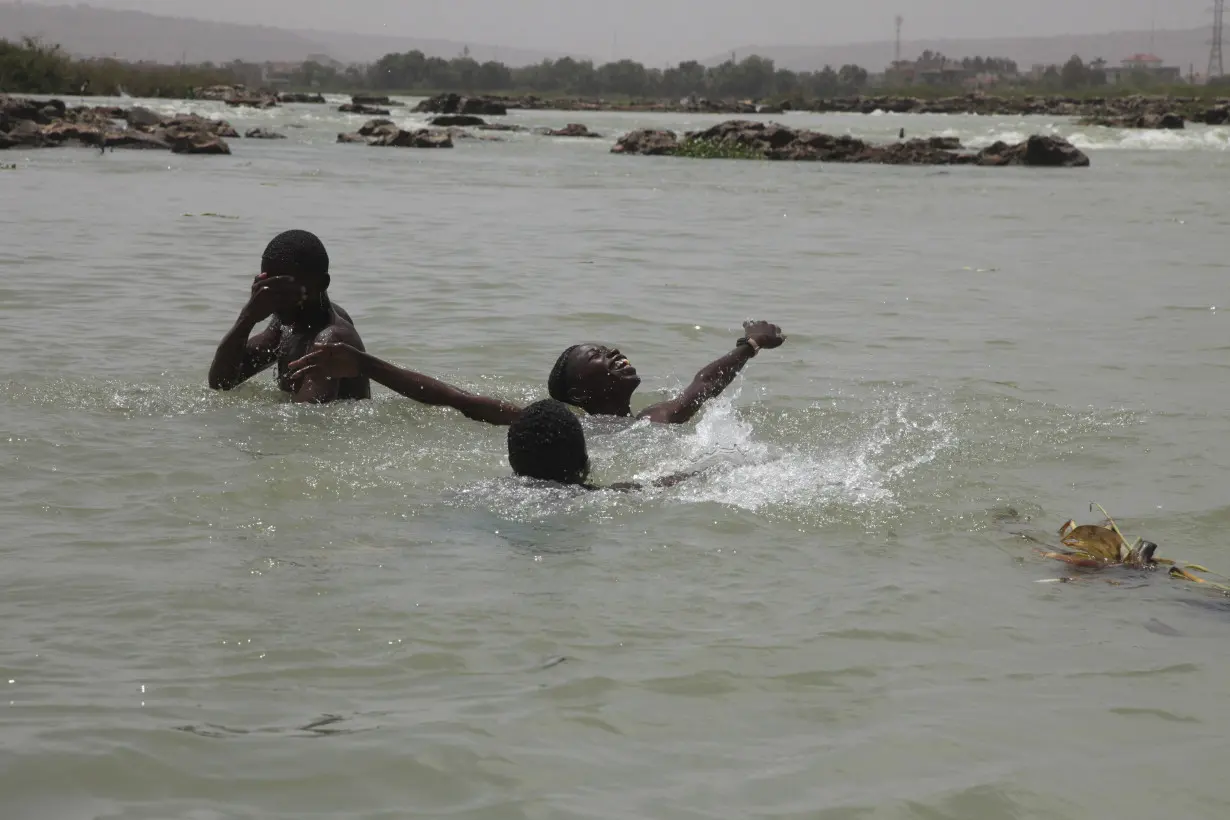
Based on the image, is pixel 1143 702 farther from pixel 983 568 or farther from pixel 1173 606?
pixel 983 568

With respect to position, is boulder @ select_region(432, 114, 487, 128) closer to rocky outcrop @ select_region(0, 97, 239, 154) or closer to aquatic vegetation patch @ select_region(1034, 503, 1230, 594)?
rocky outcrop @ select_region(0, 97, 239, 154)

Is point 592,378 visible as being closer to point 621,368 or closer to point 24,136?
point 621,368

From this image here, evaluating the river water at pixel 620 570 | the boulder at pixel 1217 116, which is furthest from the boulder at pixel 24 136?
the boulder at pixel 1217 116

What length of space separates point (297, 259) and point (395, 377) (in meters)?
0.81

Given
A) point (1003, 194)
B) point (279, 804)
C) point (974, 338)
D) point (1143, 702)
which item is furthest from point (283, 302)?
point (1003, 194)

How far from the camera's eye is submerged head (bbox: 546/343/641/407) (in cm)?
679

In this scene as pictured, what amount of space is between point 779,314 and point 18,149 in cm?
2104

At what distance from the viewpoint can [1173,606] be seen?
4.52 meters

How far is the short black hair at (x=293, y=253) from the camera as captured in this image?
6.74 m

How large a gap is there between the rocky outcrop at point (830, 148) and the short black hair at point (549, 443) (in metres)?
29.7

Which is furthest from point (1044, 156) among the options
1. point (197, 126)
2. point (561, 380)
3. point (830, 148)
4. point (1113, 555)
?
point (1113, 555)

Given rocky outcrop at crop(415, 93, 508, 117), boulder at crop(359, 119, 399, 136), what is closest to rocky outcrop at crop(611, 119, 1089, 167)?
boulder at crop(359, 119, 399, 136)

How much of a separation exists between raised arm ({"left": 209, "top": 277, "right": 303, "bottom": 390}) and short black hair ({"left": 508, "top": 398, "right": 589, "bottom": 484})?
1.60 meters

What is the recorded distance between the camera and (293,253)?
6.75 m
